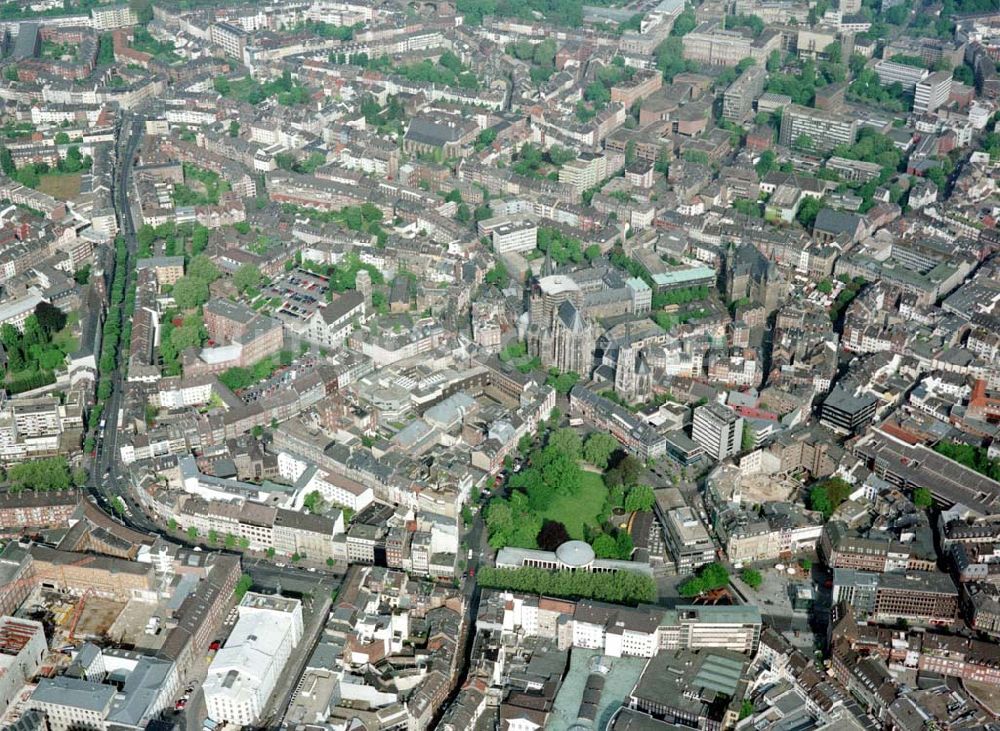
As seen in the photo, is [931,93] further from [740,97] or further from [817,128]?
[740,97]

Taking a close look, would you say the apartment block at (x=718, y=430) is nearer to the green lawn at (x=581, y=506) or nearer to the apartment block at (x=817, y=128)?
the green lawn at (x=581, y=506)

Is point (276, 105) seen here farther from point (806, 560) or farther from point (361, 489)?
point (806, 560)

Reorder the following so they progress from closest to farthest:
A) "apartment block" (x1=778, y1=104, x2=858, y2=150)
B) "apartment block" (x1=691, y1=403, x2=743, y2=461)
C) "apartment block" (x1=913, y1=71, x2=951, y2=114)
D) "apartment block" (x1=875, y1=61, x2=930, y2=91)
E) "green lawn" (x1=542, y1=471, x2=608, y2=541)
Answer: "green lawn" (x1=542, y1=471, x2=608, y2=541), "apartment block" (x1=691, y1=403, x2=743, y2=461), "apartment block" (x1=778, y1=104, x2=858, y2=150), "apartment block" (x1=913, y1=71, x2=951, y2=114), "apartment block" (x1=875, y1=61, x2=930, y2=91)

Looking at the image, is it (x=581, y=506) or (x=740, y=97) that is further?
(x=740, y=97)

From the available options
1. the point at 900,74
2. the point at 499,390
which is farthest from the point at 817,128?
the point at 499,390

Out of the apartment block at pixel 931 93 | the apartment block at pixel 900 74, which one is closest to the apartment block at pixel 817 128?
the apartment block at pixel 931 93

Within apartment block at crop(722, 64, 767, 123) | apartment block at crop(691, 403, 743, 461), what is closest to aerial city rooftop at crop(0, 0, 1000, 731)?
apartment block at crop(691, 403, 743, 461)

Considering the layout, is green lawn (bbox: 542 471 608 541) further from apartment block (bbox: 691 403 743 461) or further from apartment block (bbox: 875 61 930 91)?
apartment block (bbox: 875 61 930 91)

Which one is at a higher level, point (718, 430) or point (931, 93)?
point (931, 93)

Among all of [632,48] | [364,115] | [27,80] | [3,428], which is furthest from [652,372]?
[27,80]
